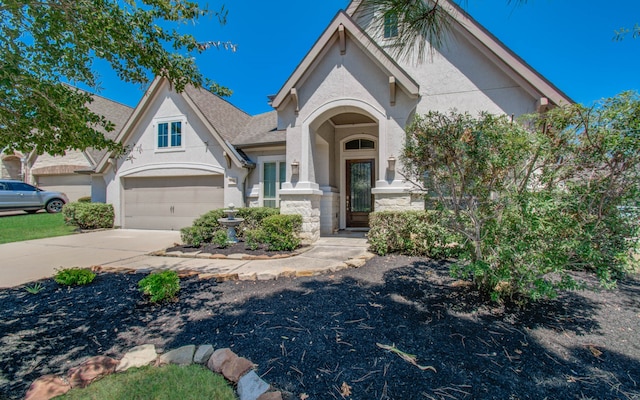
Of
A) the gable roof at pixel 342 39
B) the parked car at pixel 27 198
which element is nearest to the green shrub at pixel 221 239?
the gable roof at pixel 342 39

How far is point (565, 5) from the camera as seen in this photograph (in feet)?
10.7

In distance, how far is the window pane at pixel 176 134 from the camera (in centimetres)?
1244

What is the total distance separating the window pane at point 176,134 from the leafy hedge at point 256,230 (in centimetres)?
502

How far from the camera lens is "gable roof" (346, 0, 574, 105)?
7.88 metres

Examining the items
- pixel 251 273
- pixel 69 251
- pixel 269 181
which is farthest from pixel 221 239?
pixel 69 251

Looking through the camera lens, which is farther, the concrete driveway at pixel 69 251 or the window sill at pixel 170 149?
the window sill at pixel 170 149

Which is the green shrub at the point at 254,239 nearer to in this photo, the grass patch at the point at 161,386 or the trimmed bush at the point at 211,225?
the trimmed bush at the point at 211,225

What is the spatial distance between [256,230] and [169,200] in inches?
266

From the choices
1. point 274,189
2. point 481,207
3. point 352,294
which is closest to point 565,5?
point 481,207

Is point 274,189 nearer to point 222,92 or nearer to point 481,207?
point 222,92

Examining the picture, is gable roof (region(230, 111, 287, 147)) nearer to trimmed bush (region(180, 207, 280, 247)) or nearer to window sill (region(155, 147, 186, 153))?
window sill (region(155, 147, 186, 153))

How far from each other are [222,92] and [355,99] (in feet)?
15.9

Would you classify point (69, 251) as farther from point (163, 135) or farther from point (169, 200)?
point (163, 135)

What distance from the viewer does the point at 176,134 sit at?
1252 cm
